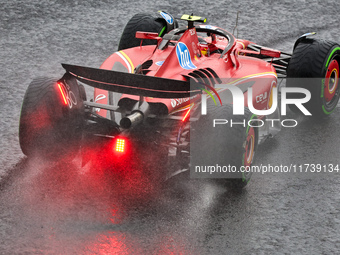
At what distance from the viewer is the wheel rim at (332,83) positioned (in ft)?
26.2

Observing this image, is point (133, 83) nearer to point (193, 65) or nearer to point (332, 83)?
point (193, 65)

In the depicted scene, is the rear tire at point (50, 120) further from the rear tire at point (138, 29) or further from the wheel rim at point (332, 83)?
the wheel rim at point (332, 83)

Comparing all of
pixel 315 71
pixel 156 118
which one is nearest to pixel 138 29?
pixel 315 71

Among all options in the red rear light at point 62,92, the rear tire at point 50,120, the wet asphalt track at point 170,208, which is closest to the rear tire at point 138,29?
the wet asphalt track at point 170,208

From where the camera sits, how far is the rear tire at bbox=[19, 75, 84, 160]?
596 centimetres

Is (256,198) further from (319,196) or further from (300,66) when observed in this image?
(300,66)

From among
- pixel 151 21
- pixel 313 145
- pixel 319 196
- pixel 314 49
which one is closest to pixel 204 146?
pixel 319 196

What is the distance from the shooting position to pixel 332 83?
8.21 m

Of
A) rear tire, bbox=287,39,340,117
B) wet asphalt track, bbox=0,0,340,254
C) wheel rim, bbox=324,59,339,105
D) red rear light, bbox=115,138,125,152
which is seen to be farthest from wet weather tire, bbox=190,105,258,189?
wheel rim, bbox=324,59,339,105

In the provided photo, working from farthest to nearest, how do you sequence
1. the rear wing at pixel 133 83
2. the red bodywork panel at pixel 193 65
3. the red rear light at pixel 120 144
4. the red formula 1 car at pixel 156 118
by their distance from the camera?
the red bodywork panel at pixel 193 65, the red rear light at pixel 120 144, the red formula 1 car at pixel 156 118, the rear wing at pixel 133 83

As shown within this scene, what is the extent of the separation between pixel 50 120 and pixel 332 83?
13.5 ft

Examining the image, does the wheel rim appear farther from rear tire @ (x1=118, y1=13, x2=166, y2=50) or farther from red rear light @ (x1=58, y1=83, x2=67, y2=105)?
red rear light @ (x1=58, y1=83, x2=67, y2=105)

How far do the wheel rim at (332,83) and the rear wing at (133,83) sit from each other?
3.06 meters

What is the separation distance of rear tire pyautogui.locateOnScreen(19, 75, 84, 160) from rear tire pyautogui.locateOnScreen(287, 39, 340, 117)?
3.12 meters
